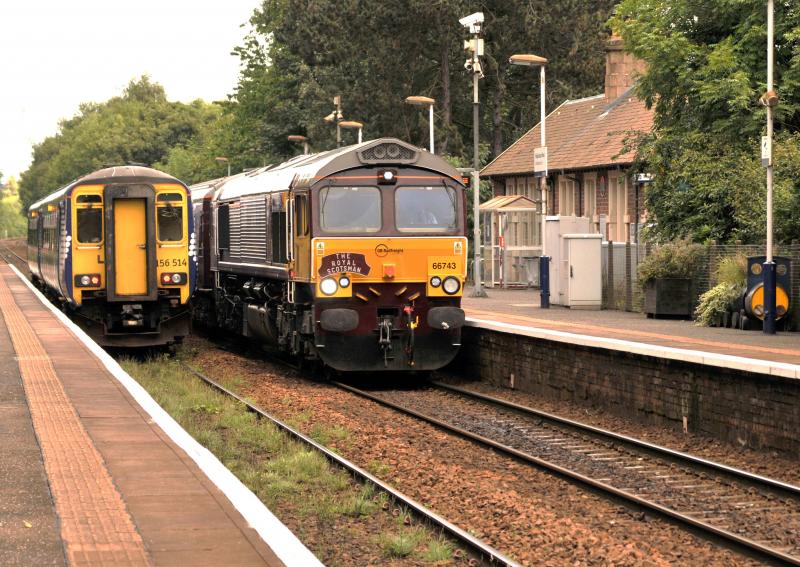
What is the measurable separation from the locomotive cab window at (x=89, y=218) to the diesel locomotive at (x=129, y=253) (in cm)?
2

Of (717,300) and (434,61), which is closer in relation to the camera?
(717,300)

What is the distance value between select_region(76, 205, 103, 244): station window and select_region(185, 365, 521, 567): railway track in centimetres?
902

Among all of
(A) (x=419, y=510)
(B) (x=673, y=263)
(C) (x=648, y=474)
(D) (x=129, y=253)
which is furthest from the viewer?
(B) (x=673, y=263)

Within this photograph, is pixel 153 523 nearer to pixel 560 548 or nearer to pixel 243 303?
pixel 560 548

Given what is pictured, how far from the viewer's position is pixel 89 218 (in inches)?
960

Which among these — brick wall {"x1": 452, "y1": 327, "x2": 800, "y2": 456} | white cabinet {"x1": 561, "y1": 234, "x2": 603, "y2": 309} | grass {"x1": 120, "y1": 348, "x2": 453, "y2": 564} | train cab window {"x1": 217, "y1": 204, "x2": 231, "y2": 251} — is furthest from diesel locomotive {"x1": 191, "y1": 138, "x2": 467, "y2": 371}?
white cabinet {"x1": 561, "y1": 234, "x2": 603, "y2": 309}

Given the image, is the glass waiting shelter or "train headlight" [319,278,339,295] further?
the glass waiting shelter

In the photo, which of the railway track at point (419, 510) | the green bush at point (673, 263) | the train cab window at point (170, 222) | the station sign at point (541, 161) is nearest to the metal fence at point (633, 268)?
the green bush at point (673, 263)

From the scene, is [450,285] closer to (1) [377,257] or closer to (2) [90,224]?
(1) [377,257]

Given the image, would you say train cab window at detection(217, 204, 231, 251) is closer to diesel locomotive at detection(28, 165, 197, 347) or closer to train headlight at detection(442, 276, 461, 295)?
diesel locomotive at detection(28, 165, 197, 347)

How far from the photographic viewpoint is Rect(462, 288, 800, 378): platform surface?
53.0 ft

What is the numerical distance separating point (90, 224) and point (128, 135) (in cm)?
11769

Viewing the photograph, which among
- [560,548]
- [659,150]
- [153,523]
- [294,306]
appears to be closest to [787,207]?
[659,150]

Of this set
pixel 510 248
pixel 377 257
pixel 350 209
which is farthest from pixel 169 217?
pixel 510 248
